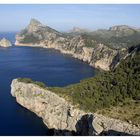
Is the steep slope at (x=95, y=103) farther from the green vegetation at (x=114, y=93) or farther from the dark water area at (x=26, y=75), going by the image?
the dark water area at (x=26, y=75)

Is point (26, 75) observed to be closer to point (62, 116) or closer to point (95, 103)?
point (62, 116)

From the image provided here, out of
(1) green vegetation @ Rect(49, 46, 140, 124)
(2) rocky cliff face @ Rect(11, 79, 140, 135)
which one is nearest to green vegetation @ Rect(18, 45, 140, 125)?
(1) green vegetation @ Rect(49, 46, 140, 124)

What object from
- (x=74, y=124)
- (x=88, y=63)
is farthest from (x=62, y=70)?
(x=74, y=124)

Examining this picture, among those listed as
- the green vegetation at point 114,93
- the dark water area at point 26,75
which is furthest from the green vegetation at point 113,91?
the dark water area at point 26,75
